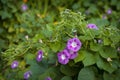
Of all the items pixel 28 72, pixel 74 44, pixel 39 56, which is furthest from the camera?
pixel 28 72

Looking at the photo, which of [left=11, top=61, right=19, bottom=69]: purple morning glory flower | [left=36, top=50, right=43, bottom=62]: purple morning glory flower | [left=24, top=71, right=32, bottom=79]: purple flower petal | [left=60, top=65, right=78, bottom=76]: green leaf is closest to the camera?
[left=60, top=65, right=78, bottom=76]: green leaf

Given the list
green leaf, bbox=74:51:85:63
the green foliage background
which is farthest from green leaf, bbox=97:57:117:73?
green leaf, bbox=74:51:85:63

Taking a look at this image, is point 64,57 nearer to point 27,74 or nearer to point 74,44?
point 74,44

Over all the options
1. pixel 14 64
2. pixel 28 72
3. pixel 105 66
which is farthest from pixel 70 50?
pixel 14 64

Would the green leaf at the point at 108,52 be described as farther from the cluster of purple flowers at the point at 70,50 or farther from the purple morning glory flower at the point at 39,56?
the purple morning glory flower at the point at 39,56

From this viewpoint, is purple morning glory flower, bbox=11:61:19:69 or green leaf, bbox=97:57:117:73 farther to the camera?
purple morning glory flower, bbox=11:61:19:69

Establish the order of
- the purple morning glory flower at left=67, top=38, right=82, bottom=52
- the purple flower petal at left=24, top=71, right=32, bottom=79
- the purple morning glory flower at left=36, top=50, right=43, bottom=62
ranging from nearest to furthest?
1. the purple morning glory flower at left=67, top=38, right=82, bottom=52
2. the purple morning glory flower at left=36, top=50, right=43, bottom=62
3. the purple flower petal at left=24, top=71, right=32, bottom=79

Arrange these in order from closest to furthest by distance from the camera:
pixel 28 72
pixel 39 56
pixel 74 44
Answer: pixel 74 44 < pixel 39 56 < pixel 28 72

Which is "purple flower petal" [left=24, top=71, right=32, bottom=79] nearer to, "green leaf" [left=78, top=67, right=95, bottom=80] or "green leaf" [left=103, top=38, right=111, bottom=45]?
"green leaf" [left=78, top=67, right=95, bottom=80]
